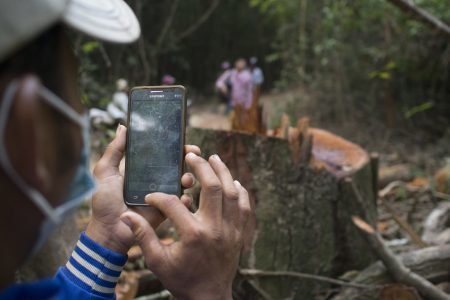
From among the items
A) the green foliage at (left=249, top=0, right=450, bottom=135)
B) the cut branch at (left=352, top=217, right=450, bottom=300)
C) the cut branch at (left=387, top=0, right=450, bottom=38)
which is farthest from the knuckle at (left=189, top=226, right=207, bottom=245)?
the green foliage at (left=249, top=0, right=450, bottom=135)

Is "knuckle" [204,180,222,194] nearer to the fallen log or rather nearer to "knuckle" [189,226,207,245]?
"knuckle" [189,226,207,245]

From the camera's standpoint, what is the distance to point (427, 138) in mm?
8680

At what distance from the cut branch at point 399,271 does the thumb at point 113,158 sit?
1.36 m

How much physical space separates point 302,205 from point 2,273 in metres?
1.97

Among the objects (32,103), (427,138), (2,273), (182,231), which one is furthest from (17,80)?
(427,138)

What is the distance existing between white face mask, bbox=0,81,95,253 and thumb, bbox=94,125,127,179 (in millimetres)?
517

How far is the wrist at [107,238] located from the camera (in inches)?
53.8

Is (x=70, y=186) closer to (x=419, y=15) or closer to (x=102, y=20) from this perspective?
(x=102, y=20)

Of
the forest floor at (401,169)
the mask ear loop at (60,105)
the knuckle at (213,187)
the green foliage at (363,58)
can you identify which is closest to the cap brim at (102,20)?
the mask ear loop at (60,105)

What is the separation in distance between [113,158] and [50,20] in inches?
30.5

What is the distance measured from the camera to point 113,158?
4.84 ft

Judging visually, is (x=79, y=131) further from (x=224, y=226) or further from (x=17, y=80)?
(x=224, y=226)

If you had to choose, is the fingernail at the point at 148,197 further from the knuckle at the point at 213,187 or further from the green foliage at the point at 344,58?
the green foliage at the point at 344,58

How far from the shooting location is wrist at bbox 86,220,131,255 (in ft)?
4.49
